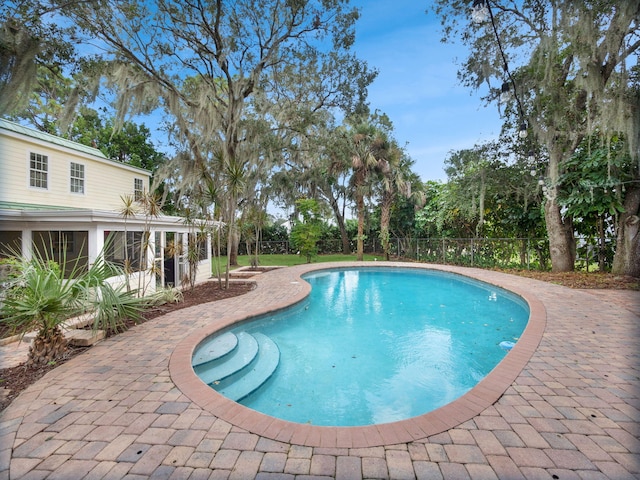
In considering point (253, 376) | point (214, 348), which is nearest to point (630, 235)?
point (253, 376)

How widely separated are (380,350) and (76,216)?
618cm

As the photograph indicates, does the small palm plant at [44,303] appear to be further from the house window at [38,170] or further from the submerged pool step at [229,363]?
the house window at [38,170]

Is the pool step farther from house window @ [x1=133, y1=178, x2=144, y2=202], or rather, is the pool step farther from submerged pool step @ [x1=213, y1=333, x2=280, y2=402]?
house window @ [x1=133, y1=178, x2=144, y2=202]

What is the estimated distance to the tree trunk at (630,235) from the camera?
8398 millimetres

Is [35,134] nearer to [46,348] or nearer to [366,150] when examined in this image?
[46,348]

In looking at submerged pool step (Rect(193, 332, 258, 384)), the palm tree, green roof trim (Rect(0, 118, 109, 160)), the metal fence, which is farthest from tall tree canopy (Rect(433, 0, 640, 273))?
green roof trim (Rect(0, 118, 109, 160))

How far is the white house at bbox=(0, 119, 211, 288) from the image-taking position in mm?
6160

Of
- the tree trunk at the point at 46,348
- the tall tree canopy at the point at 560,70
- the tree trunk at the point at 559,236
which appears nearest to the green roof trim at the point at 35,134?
the tree trunk at the point at 46,348

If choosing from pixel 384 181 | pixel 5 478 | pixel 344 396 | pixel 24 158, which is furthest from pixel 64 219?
pixel 384 181

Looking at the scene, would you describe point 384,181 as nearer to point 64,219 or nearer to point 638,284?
point 638,284

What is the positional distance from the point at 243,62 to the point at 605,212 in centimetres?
1246

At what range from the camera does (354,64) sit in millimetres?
10789

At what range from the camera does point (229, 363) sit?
416 centimetres

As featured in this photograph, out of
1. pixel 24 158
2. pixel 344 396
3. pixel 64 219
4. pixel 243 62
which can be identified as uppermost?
pixel 243 62
